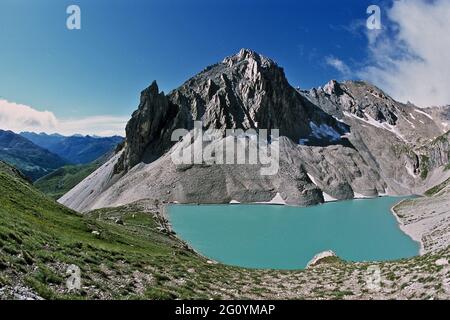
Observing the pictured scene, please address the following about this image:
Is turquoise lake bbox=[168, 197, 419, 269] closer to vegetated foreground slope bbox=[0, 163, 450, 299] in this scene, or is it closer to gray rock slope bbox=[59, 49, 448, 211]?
gray rock slope bbox=[59, 49, 448, 211]

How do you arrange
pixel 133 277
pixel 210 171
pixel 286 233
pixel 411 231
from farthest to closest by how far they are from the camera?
pixel 210 171 → pixel 286 233 → pixel 411 231 → pixel 133 277

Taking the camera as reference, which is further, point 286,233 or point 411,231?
point 286,233

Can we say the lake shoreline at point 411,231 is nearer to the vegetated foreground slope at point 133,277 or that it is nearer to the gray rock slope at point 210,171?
the gray rock slope at point 210,171

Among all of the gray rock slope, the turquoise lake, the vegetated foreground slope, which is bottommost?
the turquoise lake

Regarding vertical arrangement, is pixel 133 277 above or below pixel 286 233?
above

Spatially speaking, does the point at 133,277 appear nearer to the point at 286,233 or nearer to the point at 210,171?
the point at 286,233

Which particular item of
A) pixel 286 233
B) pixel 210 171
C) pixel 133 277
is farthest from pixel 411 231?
pixel 210 171

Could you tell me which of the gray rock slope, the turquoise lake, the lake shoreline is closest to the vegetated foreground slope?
the turquoise lake

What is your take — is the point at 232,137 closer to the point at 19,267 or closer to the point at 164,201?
the point at 164,201
